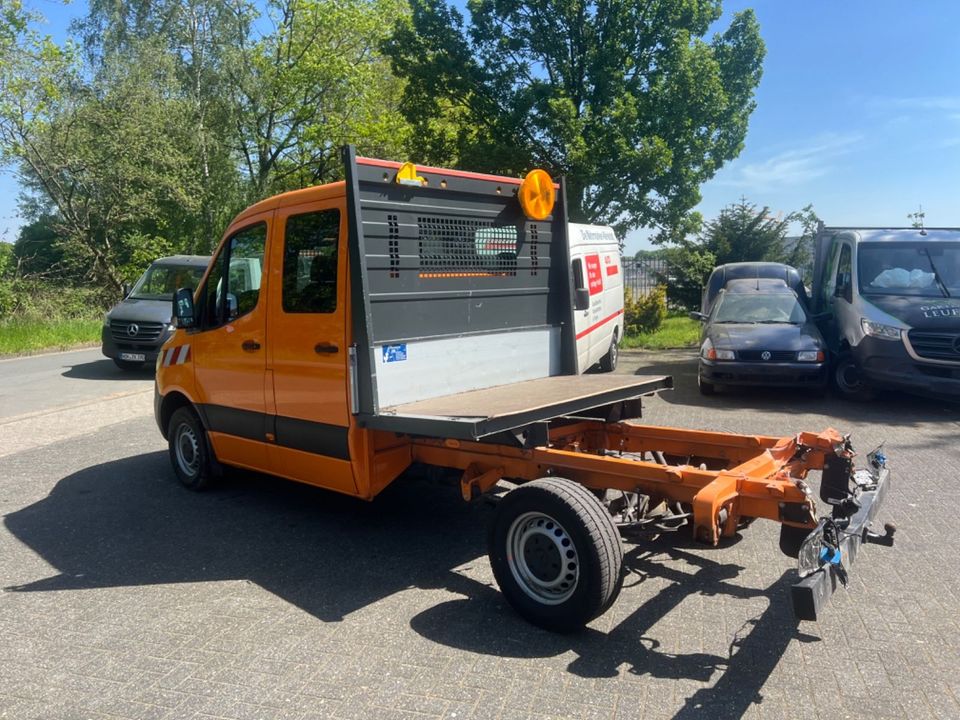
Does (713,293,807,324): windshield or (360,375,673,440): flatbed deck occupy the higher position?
(713,293,807,324): windshield

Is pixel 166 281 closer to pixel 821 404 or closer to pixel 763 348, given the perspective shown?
pixel 763 348

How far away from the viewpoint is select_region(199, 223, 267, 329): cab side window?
5.45 m

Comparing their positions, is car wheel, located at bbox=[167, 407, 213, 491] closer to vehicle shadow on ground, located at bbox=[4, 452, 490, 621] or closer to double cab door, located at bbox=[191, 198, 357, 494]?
vehicle shadow on ground, located at bbox=[4, 452, 490, 621]

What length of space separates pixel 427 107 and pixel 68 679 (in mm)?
18090

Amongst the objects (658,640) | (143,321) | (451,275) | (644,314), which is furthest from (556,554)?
(644,314)

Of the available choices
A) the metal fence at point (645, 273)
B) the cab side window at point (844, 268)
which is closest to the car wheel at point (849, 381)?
the cab side window at point (844, 268)

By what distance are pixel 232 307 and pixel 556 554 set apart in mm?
3290

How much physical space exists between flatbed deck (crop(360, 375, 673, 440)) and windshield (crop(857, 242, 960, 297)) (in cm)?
656

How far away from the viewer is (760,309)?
37.6 ft

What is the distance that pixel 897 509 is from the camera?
5613mm

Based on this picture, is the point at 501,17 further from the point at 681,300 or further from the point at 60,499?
the point at 60,499

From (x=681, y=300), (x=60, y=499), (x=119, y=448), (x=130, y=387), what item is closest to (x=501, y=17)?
(x=681, y=300)

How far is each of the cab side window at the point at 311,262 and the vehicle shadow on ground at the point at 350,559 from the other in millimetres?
1448

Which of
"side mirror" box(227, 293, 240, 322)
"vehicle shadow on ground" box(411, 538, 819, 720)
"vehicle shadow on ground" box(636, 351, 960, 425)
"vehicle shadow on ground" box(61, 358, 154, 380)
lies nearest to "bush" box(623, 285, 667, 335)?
"vehicle shadow on ground" box(636, 351, 960, 425)
